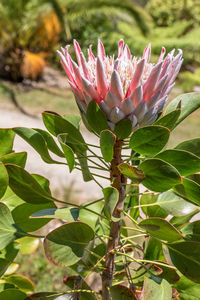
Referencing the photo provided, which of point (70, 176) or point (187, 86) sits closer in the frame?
point (70, 176)

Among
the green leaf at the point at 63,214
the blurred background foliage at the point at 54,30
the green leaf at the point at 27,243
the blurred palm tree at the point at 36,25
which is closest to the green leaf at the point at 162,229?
the green leaf at the point at 63,214

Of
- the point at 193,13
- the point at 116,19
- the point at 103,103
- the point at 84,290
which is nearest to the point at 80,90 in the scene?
the point at 103,103

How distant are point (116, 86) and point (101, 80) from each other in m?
0.02

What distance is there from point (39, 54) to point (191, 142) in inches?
226

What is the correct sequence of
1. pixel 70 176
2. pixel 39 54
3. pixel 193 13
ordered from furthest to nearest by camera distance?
pixel 193 13
pixel 39 54
pixel 70 176

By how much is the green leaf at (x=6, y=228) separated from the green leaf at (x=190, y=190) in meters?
0.27

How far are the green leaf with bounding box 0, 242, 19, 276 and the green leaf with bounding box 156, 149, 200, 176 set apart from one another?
30 cm

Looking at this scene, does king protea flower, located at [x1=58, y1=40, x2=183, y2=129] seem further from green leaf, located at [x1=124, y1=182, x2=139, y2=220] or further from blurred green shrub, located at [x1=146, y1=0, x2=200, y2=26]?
blurred green shrub, located at [x1=146, y1=0, x2=200, y2=26]

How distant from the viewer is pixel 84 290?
621mm

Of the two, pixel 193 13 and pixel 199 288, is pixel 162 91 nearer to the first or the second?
pixel 199 288

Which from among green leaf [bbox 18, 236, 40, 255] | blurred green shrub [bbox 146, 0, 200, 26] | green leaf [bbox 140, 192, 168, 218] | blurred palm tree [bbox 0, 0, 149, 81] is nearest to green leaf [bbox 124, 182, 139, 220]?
green leaf [bbox 140, 192, 168, 218]

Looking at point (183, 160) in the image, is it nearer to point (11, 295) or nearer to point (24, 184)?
point (24, 184)

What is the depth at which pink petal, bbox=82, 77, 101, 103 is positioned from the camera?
47 cm

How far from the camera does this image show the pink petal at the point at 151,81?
0.46 metres
